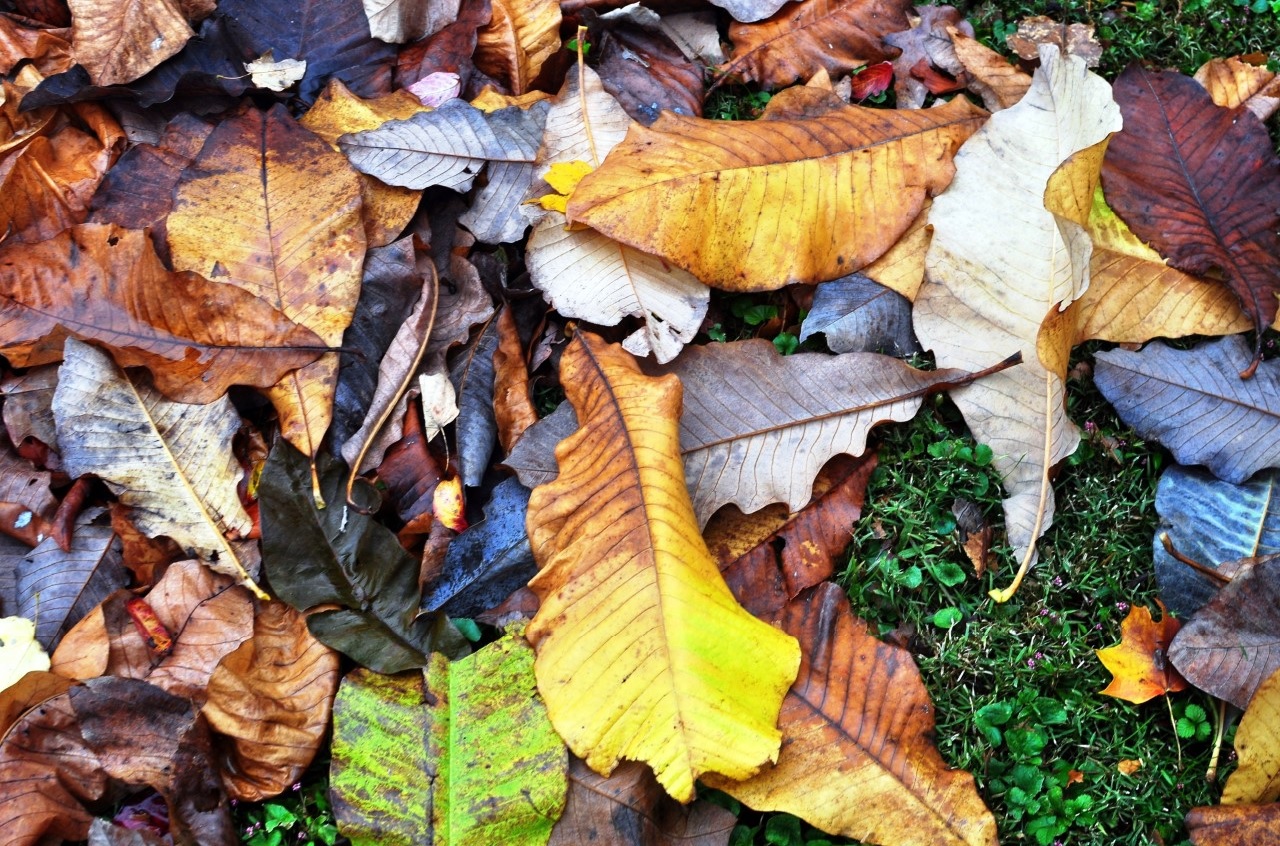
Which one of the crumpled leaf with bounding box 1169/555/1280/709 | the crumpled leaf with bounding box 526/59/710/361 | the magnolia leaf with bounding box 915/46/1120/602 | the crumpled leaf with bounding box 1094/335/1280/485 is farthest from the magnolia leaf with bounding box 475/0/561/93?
the crumpled leaf with bounding box 1169/555/1280/709

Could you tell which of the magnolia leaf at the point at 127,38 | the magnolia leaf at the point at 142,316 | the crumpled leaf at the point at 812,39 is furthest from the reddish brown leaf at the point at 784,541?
the magnolia leaf at the point at 127,38

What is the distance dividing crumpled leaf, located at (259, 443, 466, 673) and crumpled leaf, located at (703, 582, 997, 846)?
63 cm

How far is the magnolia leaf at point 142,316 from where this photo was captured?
6.77ft

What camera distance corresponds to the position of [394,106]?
241 centimetres

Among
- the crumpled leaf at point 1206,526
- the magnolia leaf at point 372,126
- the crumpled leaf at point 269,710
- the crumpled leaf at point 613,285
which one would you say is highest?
the magnolia leaf at point 372,126

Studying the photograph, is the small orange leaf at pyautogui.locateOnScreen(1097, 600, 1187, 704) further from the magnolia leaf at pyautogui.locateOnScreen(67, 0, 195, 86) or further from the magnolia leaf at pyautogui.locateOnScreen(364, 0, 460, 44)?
the magnolia leaf at pyautogui.locateOnScreen(67, 0, 195, 86)

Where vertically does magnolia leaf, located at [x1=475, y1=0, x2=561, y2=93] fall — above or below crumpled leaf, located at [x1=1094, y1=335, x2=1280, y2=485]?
above

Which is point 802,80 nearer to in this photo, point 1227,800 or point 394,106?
point 394,106

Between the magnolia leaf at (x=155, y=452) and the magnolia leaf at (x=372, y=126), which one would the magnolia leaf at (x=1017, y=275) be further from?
the magnolia leaf at (x=155, y=452)

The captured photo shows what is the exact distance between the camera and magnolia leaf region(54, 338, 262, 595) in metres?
2.06

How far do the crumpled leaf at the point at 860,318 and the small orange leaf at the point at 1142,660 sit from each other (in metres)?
0.69

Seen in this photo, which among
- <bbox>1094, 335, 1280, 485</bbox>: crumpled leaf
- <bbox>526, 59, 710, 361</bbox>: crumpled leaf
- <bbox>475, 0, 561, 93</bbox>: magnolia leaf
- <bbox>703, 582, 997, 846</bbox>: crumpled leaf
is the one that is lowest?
<bbox>703, 582, 997, 846</bbox>: crumpled leaf

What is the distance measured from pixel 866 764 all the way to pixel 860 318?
35.3 inches

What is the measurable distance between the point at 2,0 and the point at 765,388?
6.87 ft
